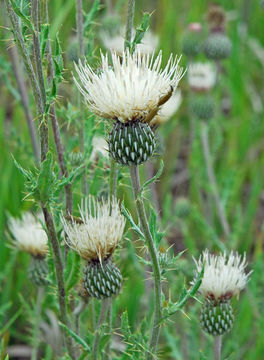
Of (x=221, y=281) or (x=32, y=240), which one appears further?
(x=32, y=240)

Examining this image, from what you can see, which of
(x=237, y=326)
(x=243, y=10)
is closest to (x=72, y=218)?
(x=237, y=326)

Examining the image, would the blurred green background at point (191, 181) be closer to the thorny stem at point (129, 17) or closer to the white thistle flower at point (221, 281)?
the thorny stem at point (129, 17)

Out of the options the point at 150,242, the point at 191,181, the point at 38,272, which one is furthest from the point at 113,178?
the point at 191,181

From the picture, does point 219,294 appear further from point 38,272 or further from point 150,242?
point 38,272

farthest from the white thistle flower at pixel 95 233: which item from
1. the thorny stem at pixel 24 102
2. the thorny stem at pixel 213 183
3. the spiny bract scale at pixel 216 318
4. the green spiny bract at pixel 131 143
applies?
the thorny stem at pixel 213 183

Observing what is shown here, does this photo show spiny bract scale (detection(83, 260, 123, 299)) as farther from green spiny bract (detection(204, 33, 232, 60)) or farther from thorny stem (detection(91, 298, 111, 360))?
green spiny bract (detection(204, 33, 232, 60))

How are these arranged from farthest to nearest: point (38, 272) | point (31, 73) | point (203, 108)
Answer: point (203, 108) → point (38, 272) → point (31, 73)
